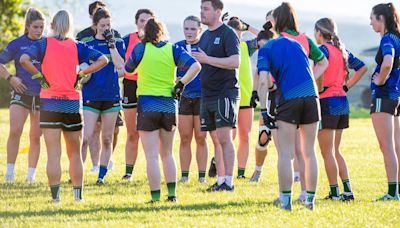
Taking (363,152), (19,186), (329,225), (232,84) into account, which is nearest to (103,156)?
(19,186)

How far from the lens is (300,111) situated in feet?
31.4

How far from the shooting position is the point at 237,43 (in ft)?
37.7

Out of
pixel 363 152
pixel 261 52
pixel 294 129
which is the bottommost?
pixel 363 152

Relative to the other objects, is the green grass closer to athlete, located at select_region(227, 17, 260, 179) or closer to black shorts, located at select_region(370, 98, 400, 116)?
athlete, located at select_region(227, 17, 260, 179)

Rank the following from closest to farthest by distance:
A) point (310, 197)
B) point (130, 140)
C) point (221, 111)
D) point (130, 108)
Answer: point (310, 197) → point (221, 111) → point (130, 108) → point (130, 140)

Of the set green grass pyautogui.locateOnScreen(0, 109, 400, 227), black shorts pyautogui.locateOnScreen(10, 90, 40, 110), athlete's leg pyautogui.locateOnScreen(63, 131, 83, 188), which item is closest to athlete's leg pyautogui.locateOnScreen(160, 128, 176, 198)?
green grass pyautogui.locateOnScreen(0, 109, 400, 227)

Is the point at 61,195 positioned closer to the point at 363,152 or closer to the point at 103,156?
the point at 103,156

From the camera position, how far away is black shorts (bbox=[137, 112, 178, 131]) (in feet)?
33.6

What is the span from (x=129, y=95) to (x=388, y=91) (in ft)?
13.4

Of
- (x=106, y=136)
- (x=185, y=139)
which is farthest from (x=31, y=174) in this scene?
(x=185, y=139)

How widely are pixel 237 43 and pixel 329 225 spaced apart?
3282mm

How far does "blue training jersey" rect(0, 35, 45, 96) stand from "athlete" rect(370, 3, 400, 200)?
4.14 m

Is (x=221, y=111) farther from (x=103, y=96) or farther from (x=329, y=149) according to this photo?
(x=103, y=96)

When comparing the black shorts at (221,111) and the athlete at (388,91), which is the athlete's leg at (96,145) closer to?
the black shorts at (221,111)
